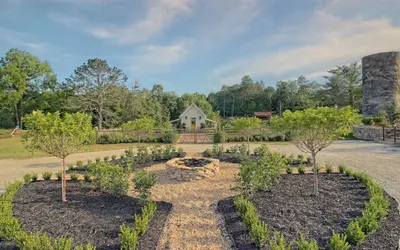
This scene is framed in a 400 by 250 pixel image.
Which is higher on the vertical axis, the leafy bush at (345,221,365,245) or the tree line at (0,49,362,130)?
the tree line at (0,49,362,130)

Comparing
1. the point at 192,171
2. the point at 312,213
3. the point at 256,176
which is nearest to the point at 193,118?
the point at 192,171

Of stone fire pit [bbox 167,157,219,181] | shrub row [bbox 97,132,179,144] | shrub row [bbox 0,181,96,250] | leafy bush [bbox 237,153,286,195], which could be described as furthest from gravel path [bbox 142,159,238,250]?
shrub row [bbox 97,132,179,144]

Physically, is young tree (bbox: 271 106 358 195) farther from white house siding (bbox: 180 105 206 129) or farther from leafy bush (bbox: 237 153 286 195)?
white house siding (bbox: 180 105 206 129)

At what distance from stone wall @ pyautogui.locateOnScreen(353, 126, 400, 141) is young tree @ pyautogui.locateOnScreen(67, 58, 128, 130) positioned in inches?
1109

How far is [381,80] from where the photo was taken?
78.9 feet

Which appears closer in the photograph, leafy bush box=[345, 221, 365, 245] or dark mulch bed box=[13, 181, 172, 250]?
leafy bush box=[345, 221, 365, 245]

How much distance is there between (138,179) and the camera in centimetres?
578

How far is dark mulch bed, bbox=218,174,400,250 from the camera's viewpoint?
13.1 ft

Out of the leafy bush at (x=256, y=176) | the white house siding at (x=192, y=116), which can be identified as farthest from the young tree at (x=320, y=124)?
the white house siding at (x=192, y=116)

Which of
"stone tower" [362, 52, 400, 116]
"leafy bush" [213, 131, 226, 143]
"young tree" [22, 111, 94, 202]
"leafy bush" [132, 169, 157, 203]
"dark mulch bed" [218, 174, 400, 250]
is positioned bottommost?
"dark mulch bed" [218, 174, 400, 250]

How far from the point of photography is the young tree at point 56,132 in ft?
18.0

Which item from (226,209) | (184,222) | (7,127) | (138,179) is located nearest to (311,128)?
(226,209)

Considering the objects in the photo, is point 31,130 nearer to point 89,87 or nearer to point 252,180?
point 252,180

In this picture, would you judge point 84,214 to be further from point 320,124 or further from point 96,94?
point 96,94
